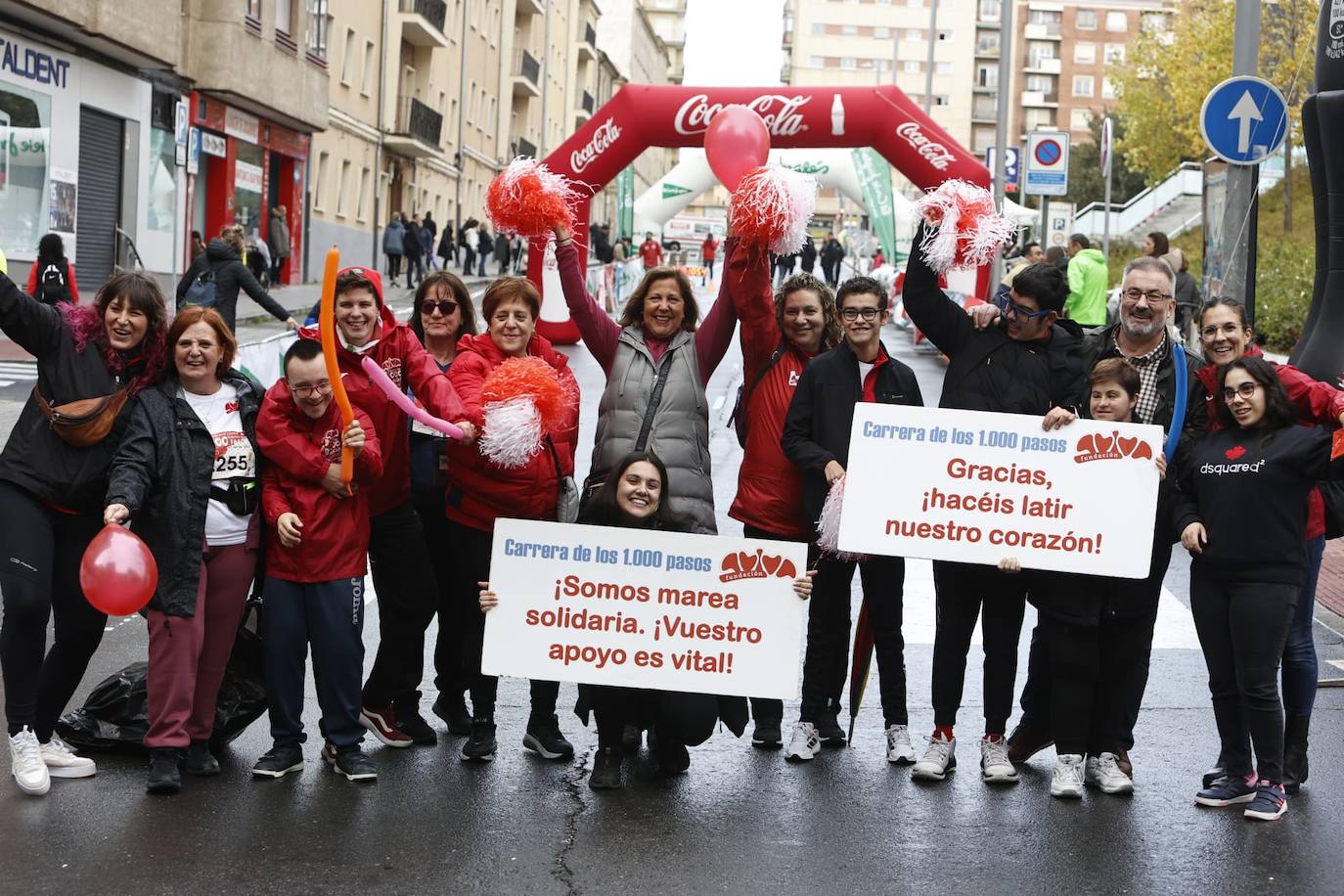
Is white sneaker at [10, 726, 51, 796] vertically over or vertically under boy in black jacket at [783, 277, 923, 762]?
under

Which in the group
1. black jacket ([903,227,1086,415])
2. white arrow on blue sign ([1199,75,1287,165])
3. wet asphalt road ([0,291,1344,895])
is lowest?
wet asphalt road ([0,291,1344,895])

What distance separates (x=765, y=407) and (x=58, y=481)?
Result: 103 inches

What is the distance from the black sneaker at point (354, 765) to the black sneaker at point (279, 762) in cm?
15

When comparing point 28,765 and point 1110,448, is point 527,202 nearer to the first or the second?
point 1110,448

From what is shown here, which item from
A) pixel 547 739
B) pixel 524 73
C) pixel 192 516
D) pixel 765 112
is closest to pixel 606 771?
pixel 547 739

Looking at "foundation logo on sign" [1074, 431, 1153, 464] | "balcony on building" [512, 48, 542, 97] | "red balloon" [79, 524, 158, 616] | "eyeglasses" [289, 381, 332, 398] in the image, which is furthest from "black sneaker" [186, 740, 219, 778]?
"balcony on building" [512, 48, 542, 97]

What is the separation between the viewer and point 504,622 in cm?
609

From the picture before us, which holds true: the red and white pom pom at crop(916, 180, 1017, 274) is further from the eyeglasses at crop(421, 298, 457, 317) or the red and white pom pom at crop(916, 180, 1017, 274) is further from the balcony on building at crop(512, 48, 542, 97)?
the balcony on building at crop(512, 48, 542, 97)

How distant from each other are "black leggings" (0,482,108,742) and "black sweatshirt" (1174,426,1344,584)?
12.8 feet

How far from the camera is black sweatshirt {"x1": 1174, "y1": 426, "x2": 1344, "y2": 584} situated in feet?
19.1

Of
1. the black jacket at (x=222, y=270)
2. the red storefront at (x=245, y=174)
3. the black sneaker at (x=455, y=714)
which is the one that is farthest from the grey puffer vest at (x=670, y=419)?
the red storefront at (x=245, y=174)

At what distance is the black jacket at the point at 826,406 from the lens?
21.0 ft

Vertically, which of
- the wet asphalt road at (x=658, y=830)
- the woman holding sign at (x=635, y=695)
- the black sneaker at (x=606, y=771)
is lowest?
the wet asphalt road at (x=658, y=830)

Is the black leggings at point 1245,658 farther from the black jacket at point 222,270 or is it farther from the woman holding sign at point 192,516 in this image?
the black jacket at point 222,270
